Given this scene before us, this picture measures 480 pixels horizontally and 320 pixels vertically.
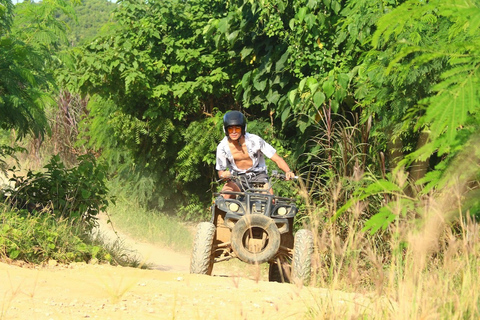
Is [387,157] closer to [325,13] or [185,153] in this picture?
[325,13]

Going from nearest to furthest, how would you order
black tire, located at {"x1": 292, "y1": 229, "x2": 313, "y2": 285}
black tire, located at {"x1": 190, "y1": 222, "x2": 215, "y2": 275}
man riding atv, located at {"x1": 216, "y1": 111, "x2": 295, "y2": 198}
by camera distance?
black tire, located at {"x1": 292, "y1": 229, "x2": 313, "y2": 285} → black tire, located at {"x1": 190, "y1": 222, "x2": 215, "y2": 275} → man riding atv, located at {"x1": 216, "y1": 111, "x2": 295, "y2": 198}

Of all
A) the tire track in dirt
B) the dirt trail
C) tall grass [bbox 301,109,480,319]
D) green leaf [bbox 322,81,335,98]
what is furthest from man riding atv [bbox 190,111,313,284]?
the tire track in dirt

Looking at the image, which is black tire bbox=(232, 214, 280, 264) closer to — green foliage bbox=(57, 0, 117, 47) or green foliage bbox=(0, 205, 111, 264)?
green foliage bbox=(0, 205, 111, 264)

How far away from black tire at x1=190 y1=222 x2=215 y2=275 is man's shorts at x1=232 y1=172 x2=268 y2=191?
65 centimetres

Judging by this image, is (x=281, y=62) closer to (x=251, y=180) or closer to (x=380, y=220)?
(x=251, y=180)

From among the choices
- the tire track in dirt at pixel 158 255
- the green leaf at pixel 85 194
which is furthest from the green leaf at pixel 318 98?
the tire track in dirt at pixel 158 255

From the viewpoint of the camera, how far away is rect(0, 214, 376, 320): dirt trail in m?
4.11

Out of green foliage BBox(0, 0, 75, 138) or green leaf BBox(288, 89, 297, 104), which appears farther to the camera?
green leaf BBox(288, 89, 297, 104)

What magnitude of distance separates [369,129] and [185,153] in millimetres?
4450

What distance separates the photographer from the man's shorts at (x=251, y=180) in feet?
24.4

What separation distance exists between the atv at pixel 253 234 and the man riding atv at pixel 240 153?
29cm

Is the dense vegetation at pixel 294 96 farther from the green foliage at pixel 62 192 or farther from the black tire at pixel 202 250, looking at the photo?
the black tire at pixel 202 250

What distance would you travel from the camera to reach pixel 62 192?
8438 mm

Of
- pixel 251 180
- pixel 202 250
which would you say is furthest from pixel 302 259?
pixel 251 180
